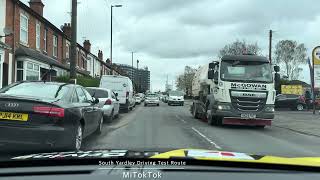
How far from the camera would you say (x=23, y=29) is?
30016mm

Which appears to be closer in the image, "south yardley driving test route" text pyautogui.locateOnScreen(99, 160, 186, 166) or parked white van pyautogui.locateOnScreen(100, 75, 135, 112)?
"south yardley driving test route" text pyautogui.locateOnScreen(99, 160, 186, 166)

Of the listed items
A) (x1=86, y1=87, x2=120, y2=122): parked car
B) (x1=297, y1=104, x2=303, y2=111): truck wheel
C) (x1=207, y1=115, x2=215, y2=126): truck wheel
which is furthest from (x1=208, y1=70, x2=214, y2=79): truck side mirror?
(x1=297, y1=104, x2=303, y2=111): truck wheel

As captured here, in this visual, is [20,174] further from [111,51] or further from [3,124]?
[111,51]

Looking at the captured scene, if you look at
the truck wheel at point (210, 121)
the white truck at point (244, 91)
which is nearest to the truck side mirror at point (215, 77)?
the white truck at point (244, 91)

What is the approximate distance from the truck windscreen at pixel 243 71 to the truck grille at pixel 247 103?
76 cm

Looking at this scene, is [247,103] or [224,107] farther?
[247,103]

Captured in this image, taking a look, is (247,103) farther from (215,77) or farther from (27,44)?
(27,44)

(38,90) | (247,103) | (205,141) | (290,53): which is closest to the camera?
(38,90)

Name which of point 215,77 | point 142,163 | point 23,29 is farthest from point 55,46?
point 142,163

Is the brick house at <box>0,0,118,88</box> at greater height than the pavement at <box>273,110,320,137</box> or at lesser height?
greater

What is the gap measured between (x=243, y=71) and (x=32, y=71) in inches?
595

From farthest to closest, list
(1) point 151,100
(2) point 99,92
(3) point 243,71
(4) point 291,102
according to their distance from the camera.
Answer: (1) point 151,100 → (4) point 291,102 → (2) point 99,92 → (3) point 243,71

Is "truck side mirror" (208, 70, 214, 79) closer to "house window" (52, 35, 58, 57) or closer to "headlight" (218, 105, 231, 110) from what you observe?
"headlight" (218, 105, 231, 110)

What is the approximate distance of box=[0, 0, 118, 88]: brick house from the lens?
26.8 metres
